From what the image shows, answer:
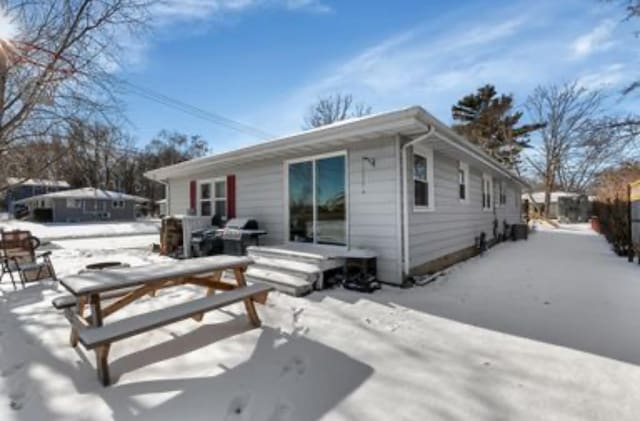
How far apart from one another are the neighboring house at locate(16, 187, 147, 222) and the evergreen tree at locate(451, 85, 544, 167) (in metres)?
29.1

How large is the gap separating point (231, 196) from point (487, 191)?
8.07 meters

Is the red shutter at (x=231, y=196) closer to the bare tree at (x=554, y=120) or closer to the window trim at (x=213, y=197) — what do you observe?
the window trim at (x=213, y=197)

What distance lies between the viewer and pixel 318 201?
5992 mm

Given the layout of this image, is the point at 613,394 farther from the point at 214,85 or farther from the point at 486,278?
the point at 214,85

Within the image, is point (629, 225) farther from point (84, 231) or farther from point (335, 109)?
point (84, 231)

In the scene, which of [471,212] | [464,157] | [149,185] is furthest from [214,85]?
[149,185]

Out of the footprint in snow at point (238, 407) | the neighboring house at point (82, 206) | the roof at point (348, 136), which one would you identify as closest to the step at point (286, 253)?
the roof at point (348, 136)

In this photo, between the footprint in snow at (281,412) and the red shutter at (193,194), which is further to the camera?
the red shutter at (193,194)

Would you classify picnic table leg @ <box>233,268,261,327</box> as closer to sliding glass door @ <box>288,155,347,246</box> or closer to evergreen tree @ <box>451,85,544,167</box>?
sliding glass door @ <box>288,155,347,246</box>

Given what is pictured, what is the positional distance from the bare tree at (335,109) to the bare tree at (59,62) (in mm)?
17655

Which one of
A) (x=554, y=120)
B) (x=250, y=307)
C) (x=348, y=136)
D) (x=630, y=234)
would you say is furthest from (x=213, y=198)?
(x=554, y=120)

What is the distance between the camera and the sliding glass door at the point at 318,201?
5.66 meters

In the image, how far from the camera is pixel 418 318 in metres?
3.53

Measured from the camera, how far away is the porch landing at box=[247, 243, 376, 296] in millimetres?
4578
